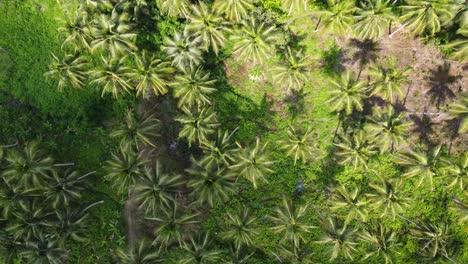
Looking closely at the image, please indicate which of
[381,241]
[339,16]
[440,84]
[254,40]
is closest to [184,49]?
[254,40]

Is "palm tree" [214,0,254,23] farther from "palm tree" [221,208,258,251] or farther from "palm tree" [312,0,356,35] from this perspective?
"palm tree" [221,208,258,251]

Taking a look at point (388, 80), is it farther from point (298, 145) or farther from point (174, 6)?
point (174, 6)

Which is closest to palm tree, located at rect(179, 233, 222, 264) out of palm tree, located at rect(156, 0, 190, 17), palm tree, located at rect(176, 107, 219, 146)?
palm tree, located at rect(176, 107, 219, 146)

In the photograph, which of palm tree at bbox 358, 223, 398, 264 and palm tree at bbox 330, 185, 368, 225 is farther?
palm tree at bbox 358, 223, 398, 264

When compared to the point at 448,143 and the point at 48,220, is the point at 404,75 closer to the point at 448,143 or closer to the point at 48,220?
the point at 448,143

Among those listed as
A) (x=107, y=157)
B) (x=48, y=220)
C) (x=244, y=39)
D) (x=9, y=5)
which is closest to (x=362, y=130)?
(x=244, y=39)

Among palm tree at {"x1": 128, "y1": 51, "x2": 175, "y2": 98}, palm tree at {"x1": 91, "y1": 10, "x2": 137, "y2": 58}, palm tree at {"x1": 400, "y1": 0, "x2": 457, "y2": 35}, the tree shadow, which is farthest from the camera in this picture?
the tree shadow

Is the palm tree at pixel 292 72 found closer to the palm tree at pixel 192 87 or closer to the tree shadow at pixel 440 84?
the palm tree at pixel 192 87
